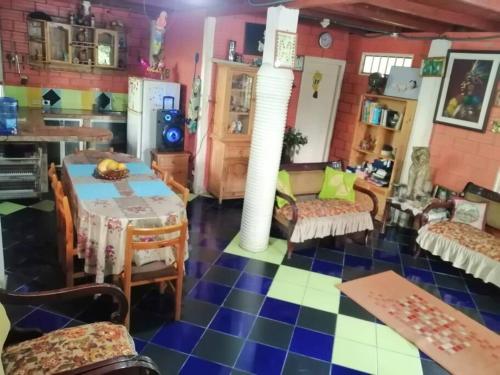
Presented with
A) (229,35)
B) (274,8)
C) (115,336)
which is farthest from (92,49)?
(115,336)

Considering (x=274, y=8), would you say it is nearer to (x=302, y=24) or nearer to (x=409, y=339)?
(x=302, y=24)

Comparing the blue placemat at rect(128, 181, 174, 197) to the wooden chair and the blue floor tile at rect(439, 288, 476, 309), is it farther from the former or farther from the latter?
the blue floor tile at rect(439, 288, 476, 309)

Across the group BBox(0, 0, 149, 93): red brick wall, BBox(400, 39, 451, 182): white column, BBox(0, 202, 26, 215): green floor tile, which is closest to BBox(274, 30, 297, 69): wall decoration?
BBox(400, 39, 451, 182): white column

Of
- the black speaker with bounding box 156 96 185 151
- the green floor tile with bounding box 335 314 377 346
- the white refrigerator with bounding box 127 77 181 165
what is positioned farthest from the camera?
the black speaker with bounding box 156 96 185 151

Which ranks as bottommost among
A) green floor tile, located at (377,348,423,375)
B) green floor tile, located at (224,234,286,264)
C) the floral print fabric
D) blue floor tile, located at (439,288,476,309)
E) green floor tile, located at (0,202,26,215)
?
green floor tile, located at (377,348,423,375)

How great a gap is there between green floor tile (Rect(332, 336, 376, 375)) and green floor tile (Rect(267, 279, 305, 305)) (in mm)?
528

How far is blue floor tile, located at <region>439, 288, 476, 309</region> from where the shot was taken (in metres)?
3.51

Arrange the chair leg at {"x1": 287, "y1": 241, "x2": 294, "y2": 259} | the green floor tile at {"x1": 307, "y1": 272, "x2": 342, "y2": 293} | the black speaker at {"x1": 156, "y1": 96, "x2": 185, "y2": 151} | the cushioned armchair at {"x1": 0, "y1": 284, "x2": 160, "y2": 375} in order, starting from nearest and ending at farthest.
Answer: the cushioned armchair at {"x1": 0, "y1": 284, "x2": 160, "y2": 375}, the green floor tile at {"x1": 307, "y1": 272, "x2": 342, "y2": 293}, the chair leg at {"x1": 287, "y1": 241, "x2": 294, "y2": 259}, the black speaker at {"x1": 156, "y1": 96, "x2": 185, "y2": 151}

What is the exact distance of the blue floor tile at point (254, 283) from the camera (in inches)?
133

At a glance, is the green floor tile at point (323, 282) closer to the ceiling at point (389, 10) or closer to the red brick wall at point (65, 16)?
the ceiling at point (389, 10)

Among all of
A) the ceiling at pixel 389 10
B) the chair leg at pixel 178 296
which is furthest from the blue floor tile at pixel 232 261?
the ceiling at pixel 389 10

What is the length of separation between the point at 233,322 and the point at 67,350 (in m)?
1.34

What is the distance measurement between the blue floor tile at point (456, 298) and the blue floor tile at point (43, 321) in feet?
10.5

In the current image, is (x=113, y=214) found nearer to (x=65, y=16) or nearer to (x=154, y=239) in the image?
(x=154, y=239)
